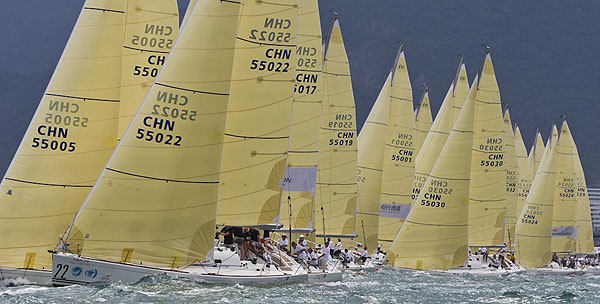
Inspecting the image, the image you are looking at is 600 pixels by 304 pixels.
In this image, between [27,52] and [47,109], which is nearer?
[47,109]

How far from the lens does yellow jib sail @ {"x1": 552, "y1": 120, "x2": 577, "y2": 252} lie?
4028 cm

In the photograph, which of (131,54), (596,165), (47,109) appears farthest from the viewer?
(596,165)

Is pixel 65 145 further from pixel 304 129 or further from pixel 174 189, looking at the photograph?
pixel 304 129

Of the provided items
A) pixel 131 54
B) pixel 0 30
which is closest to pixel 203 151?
pixel 131 54

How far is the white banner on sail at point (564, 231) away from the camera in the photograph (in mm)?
40531

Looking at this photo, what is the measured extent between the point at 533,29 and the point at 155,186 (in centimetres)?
9561

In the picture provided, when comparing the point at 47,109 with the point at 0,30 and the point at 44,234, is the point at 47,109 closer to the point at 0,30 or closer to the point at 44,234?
the point at 44,234

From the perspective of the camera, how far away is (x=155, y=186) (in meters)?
15.7

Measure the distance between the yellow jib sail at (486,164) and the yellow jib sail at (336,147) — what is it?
15.1 ft

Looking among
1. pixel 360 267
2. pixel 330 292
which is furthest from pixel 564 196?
pixel 330 292

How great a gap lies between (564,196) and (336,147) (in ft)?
51.4

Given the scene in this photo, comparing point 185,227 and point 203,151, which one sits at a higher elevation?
point 203,151

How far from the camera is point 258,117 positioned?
19.5m

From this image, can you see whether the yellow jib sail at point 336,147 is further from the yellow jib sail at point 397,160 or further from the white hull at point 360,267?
A: the yellow jib sail at point 397,160
